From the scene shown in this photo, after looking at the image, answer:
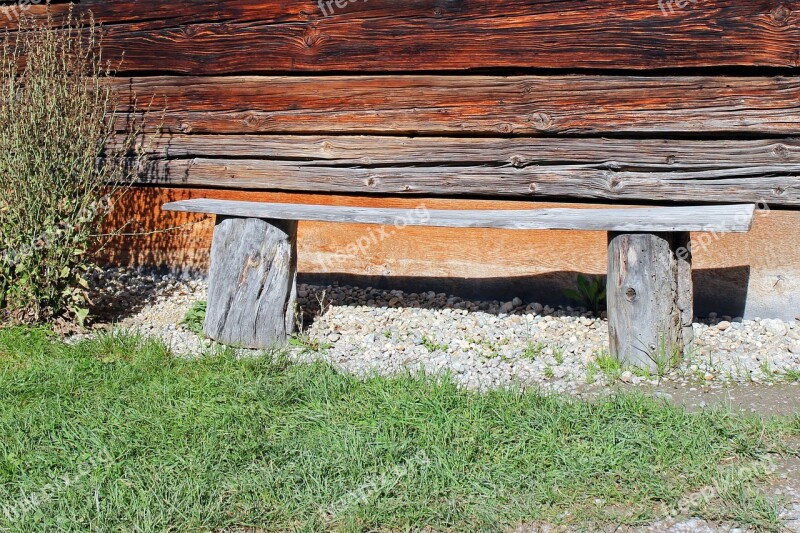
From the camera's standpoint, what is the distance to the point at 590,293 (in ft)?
17.4

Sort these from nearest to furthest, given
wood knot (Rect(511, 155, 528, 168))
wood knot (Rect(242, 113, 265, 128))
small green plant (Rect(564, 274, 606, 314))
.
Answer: wood knot (Rect(511, 155, 528, 168))
small green plant (Rect(564, 274, 606, 314))
wood knot (Rect(242, 113, 265, 128))

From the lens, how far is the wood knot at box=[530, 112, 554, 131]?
500 cm

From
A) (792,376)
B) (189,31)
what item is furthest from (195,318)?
(792,376)

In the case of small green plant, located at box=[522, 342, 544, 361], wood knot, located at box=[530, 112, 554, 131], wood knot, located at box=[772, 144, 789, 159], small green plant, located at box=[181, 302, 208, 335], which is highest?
wood knot, located at box=[530, 112, 554, 131]

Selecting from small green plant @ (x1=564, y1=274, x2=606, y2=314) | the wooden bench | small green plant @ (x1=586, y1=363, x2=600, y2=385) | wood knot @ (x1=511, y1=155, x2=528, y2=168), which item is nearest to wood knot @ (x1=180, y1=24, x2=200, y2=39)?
the wooden bench

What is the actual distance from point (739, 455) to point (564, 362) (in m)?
1.29

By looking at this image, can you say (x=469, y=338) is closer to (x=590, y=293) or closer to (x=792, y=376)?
(x=590, y=293)

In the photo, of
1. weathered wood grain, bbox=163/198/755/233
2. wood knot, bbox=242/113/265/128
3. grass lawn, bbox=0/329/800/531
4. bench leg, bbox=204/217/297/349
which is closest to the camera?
grass lawn, bbox=0/329/800/531

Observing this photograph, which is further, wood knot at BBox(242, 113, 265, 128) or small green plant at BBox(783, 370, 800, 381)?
wood knot at BBox(242, 113, 265, 128)

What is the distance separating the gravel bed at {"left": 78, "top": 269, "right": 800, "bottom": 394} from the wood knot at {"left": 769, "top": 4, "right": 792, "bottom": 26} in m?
1.66

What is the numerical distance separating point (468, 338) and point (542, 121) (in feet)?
4.30

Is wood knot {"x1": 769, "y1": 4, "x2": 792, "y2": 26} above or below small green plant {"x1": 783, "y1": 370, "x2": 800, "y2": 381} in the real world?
above

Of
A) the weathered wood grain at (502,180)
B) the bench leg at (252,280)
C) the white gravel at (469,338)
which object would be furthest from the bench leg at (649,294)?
the bench leg at (252,280)

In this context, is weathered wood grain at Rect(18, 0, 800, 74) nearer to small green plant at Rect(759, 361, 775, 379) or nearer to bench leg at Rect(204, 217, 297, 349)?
bench leg at Rect(204, 217, 297, 349)
